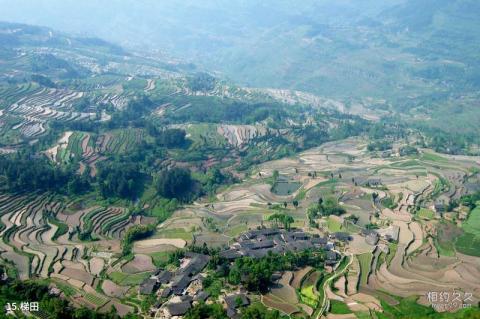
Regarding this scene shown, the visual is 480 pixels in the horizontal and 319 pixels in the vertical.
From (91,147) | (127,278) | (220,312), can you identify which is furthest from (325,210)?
(91,147)

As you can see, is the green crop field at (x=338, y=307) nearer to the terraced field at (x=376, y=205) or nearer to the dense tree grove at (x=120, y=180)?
the terraced field at (x=376, y=205)

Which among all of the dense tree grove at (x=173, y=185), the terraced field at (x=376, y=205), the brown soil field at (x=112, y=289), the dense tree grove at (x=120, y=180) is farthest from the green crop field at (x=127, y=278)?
the dense tree grove at (x=173, y=185)

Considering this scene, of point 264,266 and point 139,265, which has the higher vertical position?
point 264,266

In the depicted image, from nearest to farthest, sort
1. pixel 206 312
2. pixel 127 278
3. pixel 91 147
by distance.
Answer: pixel 206 312 < pixel 127 278 < pixel 91 147

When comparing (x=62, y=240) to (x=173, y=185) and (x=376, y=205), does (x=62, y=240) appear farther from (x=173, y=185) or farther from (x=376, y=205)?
(x=376, y=205)

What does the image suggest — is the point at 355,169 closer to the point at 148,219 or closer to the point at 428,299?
the point at 148,219

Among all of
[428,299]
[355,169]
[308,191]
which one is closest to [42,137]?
[308,191]
